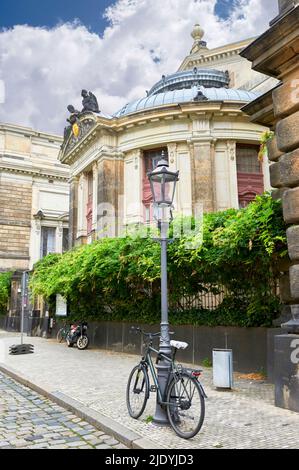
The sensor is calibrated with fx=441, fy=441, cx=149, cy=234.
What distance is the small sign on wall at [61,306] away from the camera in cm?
2067

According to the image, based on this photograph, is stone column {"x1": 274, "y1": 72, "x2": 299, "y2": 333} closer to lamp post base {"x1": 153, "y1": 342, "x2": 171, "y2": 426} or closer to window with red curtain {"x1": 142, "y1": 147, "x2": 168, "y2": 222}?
lamp post base {"x1": 153, "y1": 342, "x2": 171, "y2": 426}

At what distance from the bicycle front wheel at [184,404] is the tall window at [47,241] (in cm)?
3851

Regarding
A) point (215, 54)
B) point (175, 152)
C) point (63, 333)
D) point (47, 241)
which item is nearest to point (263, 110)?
point (63, 333)

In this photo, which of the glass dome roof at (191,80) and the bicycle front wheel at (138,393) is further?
the glass dome roof at (191,80)

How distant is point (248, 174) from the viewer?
1000 inches

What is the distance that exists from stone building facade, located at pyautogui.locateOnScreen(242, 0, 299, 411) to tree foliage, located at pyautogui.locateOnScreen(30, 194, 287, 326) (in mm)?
1615

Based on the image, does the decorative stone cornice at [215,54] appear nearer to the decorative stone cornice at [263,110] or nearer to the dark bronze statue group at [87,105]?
the dark bronze statue group at [87,105]

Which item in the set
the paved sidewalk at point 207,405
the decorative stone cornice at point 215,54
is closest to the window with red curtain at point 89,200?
the decorative stone cornice at point 215,54

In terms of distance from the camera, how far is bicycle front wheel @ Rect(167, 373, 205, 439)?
18.3 feet

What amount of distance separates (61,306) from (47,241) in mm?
23451

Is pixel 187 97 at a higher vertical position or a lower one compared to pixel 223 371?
higher

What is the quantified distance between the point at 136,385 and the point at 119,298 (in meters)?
8.81

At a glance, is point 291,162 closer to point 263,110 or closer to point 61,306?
point 263,110

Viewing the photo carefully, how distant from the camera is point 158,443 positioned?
530cm
